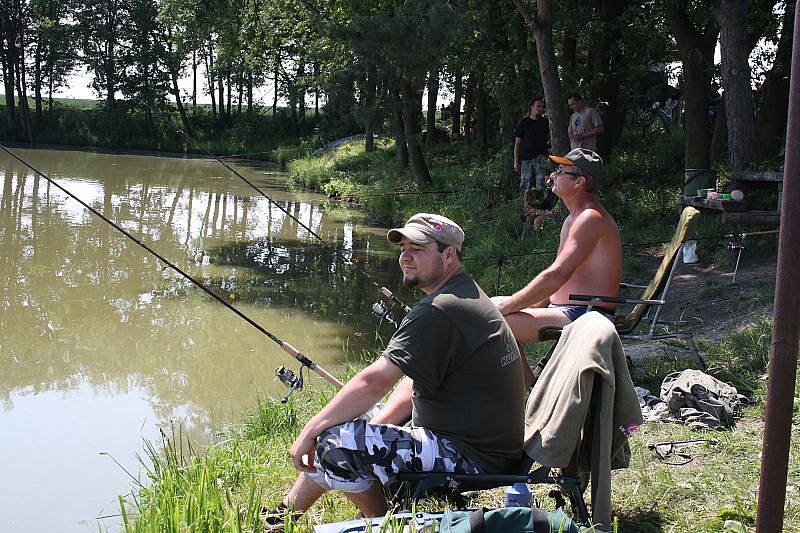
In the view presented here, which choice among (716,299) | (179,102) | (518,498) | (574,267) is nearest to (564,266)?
(574,267)

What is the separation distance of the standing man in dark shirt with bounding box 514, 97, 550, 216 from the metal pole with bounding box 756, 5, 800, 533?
8979 millimetres

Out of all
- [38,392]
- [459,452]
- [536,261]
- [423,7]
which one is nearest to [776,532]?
[459,452]

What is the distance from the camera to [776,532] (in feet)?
6.65

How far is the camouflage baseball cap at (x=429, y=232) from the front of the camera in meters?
2.95

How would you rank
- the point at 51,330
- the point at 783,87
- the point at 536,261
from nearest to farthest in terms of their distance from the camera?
the point at 51,330, the point at 536,261, the point at 783,87

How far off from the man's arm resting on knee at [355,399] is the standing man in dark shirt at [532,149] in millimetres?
8340

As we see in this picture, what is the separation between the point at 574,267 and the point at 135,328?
17.4ft

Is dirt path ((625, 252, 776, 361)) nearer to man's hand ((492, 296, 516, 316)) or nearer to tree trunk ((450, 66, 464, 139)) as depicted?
man's hand ((492, 296, 516, 316))

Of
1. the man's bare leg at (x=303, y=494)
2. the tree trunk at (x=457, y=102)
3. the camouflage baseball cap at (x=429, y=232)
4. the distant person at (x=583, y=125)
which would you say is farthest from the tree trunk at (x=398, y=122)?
the man's bare leg at (x=303, y=494)

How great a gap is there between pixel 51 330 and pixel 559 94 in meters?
5.73

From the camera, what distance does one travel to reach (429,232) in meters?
2.96

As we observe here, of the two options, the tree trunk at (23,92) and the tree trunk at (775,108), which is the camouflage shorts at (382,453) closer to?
the tree trunk at (775,108)

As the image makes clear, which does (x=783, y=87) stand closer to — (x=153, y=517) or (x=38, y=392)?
(x=38, y=392)

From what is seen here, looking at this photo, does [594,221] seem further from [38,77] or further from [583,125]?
[38,77]
